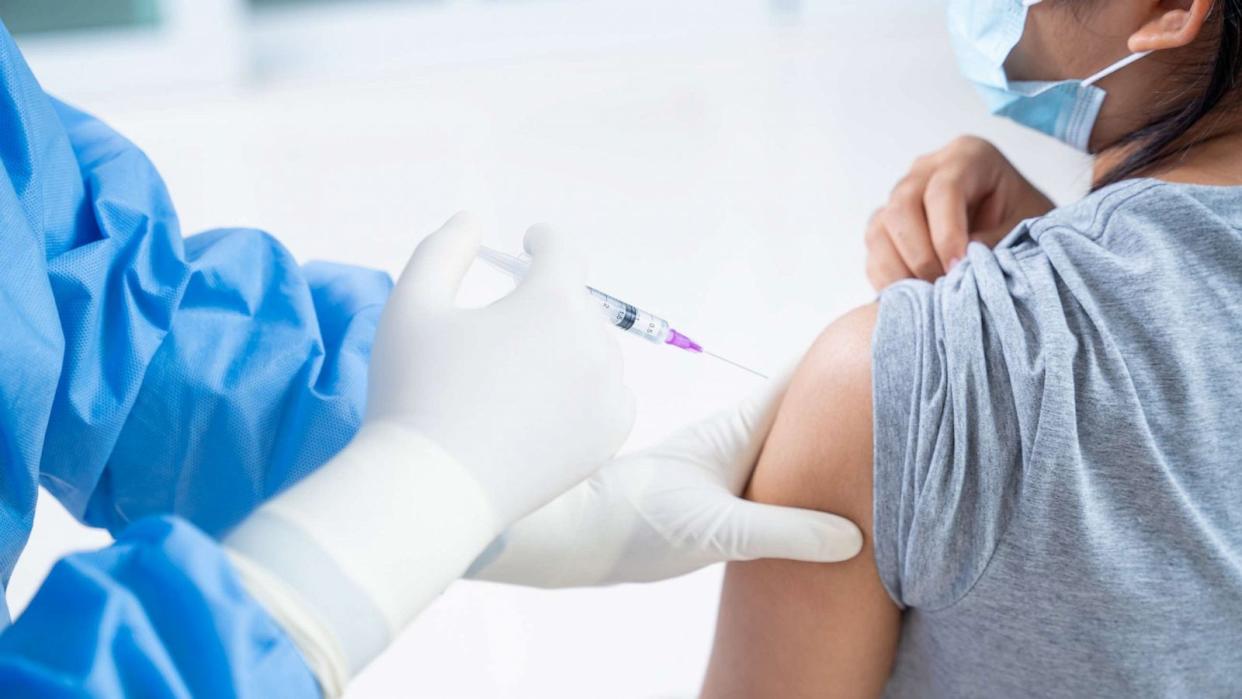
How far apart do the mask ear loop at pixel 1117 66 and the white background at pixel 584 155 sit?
0.96 meters

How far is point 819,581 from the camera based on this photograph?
0.97 meters

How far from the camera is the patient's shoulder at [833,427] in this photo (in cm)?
90

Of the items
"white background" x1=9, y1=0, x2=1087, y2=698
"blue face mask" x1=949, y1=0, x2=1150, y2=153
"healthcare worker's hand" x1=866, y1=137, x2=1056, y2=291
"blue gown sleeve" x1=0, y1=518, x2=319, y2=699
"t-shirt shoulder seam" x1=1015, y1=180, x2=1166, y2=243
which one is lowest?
"white background" x1=9, y1=0, x2=1087, y2=698

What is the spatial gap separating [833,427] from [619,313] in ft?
0.71

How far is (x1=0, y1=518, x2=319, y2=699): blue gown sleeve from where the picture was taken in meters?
0.57

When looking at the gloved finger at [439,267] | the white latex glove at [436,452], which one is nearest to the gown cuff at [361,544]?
the white latex glove at [436,452]

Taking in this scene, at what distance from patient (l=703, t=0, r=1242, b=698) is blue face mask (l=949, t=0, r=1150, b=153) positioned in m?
0.03

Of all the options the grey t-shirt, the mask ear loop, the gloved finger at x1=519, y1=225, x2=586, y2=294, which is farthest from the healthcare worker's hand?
the gloved finger at x1=519, y1=225, x2=586, y2=294

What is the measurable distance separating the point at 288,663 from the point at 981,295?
56 centimetres

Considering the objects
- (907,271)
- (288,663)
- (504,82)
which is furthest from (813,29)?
(288,663)

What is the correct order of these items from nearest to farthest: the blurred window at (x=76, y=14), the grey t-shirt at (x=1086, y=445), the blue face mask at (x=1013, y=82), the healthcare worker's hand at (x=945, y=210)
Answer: the grey t-shirt at (x=1086, y=445) → the blue face mask at (x=1013, y=82) → the healthcare worker's hand at (x=945, y=210) → the blurred window at (x=76, y=14)

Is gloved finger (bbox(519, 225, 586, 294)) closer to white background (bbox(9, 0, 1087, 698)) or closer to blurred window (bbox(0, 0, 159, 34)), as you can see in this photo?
white background (bbox(9, 0, 1087, 698))

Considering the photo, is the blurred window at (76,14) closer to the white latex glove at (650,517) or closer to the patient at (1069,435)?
the white latex glove at (650,517)

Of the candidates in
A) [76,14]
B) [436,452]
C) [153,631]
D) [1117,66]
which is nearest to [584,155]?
[76,14]
